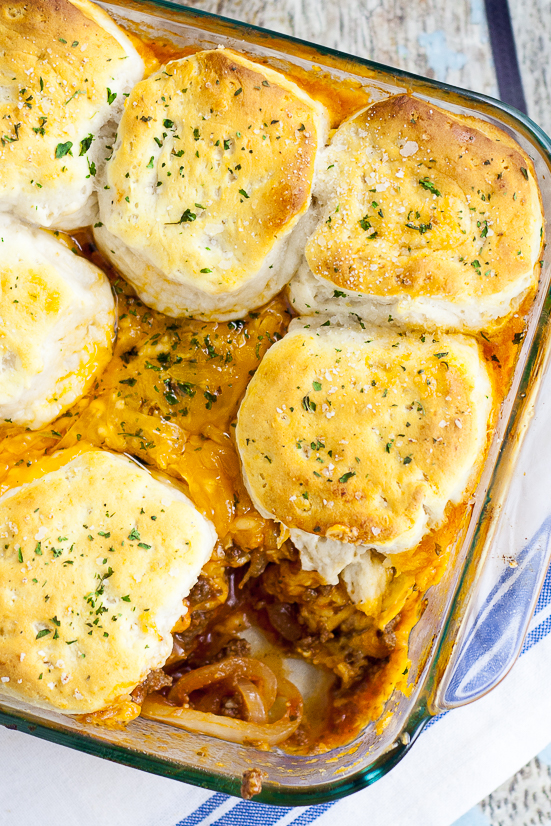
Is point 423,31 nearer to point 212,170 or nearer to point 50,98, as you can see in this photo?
point 212,170

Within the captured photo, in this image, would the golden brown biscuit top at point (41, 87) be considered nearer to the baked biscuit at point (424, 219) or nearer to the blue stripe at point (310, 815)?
the baked biscuit at point (424, 219)

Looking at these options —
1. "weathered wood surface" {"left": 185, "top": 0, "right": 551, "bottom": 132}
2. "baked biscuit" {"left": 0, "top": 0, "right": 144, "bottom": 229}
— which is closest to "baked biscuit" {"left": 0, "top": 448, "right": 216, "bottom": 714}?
"baked biscuit" {"left": 0, "top": 0, "right": 144, "bottom": 229}

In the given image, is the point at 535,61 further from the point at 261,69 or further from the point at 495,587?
the point at 495,587

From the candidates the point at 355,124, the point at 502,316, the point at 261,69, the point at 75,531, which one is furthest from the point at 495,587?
the point at 261,69

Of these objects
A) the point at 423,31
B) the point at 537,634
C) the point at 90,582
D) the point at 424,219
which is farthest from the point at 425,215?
the point at 537,634

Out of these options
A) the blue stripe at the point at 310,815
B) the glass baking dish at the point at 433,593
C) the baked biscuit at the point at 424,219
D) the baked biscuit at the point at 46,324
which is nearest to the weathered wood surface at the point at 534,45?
the glass baking dish at the point at 433,593
